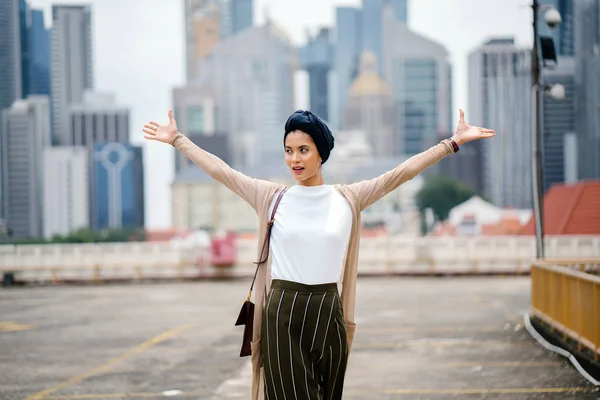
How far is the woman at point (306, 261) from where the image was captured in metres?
4.01

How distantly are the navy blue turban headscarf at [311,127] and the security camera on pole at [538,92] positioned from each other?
49.1 ft

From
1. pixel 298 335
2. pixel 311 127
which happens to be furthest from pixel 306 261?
pixel 311 127

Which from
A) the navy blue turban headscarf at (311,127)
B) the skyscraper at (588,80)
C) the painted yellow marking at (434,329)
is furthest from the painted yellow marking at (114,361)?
the skyscraper at (588,80)

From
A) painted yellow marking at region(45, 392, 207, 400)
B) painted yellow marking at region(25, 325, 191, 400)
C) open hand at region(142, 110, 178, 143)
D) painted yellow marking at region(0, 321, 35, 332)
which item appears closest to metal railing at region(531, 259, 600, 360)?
painted yellow marking at region(45, 392, 207, 400)

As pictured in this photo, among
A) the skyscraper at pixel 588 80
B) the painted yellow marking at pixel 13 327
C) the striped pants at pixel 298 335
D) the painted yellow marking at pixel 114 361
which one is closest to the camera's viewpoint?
the striped pants at pixel 298 335

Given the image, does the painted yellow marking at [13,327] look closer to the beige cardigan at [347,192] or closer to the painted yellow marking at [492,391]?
the painted yellow marking at [492,391]

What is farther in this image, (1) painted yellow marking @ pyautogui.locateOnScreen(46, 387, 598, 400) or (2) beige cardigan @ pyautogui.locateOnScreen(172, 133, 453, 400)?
(1) painted yellow marking @ pyautogui.locateOnScreen(46, 387, 598, 400)

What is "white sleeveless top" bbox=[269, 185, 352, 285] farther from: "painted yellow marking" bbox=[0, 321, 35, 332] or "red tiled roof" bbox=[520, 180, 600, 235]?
"red tiled roof" bbox=[520, 180, 600, 235]

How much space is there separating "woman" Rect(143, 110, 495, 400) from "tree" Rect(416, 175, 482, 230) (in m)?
156

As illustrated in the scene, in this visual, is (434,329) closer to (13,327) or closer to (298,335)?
(13,327)

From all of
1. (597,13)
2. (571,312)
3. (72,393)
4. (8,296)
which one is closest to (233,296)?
(8,296)

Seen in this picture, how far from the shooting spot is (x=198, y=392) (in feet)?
30.9

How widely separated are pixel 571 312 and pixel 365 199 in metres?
8.66

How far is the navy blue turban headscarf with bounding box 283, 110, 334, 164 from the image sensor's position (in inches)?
164
